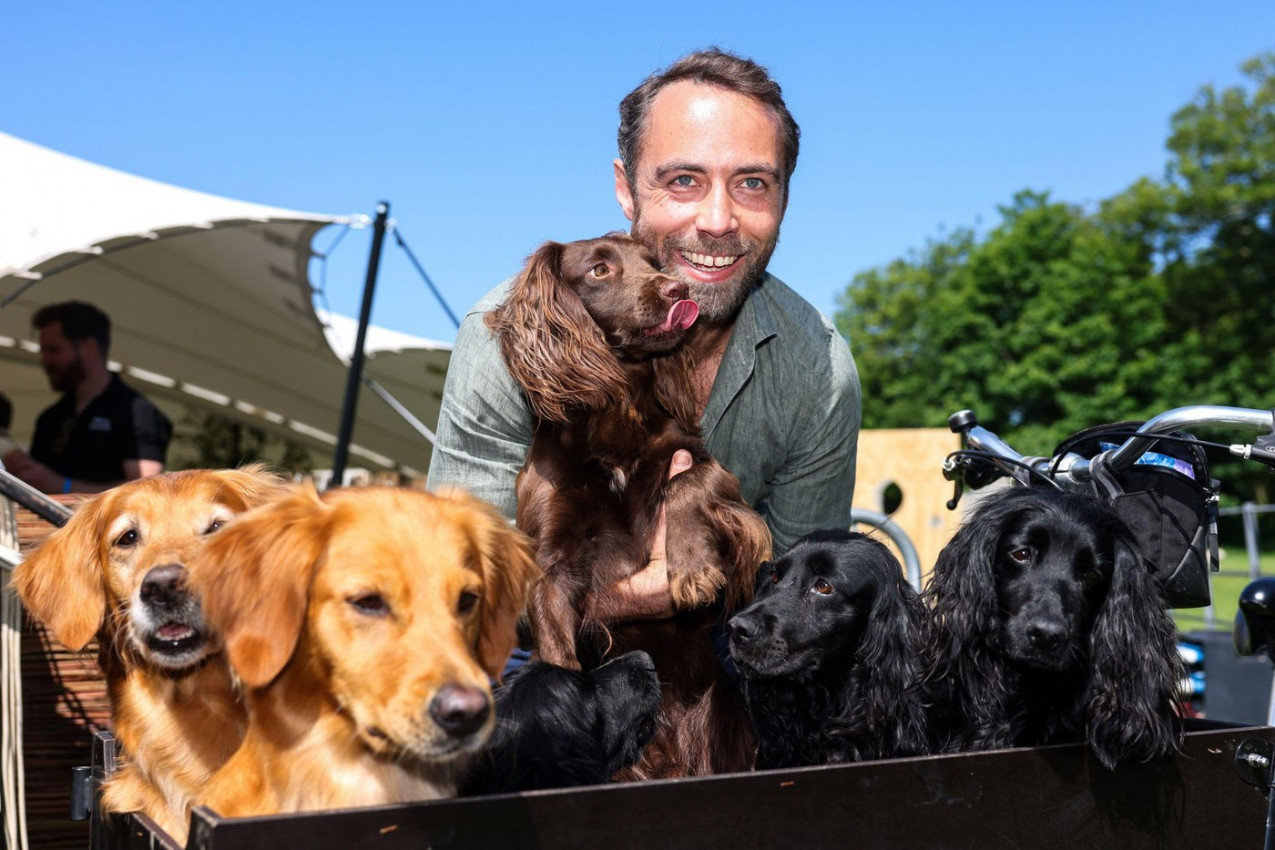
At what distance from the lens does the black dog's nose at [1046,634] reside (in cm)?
222

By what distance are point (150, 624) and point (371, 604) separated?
0.59m

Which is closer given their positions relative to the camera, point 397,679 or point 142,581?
point 397,679

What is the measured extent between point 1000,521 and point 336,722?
1471 millimetres

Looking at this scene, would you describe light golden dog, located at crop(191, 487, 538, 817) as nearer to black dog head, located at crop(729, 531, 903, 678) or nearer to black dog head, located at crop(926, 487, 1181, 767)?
black dog head, located at crop(729, 531, 903, 678)

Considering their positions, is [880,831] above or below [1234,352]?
below

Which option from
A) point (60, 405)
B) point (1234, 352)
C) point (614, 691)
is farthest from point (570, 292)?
point (1234, 352)

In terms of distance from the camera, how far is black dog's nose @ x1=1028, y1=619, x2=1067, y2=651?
7.28ft

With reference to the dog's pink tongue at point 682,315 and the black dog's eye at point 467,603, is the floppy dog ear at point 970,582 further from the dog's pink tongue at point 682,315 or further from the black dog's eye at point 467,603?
the black dog's eye at point 467,603

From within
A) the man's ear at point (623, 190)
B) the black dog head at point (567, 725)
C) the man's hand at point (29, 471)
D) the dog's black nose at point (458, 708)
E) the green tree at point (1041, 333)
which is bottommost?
the black dog head at point (567, 725)

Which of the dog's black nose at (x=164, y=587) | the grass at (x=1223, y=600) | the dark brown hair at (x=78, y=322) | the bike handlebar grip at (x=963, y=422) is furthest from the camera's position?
the grass at (x=1223, y=600)

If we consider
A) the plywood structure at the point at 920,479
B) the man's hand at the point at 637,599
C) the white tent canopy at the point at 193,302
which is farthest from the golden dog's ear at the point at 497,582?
the plywood structure at the point at 920,479

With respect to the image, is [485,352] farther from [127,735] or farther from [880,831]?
[880,831]

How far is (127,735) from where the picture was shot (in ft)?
6.66

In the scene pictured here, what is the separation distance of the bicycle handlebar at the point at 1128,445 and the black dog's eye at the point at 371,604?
1.68 m
